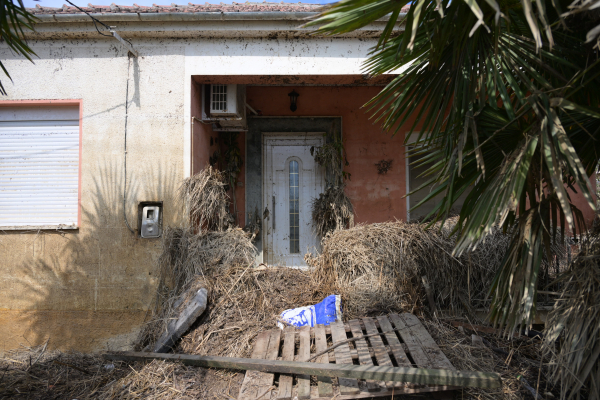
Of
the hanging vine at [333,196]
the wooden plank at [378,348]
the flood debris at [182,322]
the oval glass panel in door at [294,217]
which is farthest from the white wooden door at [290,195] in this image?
the wooden plank at [378,348]

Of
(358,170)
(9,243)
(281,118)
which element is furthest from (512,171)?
(9,243)

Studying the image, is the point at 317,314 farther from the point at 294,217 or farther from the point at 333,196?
the point at 294,217

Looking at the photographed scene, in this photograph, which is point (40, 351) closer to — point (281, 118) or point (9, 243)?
point (9, 243)

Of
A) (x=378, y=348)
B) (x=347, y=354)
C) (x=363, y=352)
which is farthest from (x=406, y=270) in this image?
(x=347, y=354)

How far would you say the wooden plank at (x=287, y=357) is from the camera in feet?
10.5

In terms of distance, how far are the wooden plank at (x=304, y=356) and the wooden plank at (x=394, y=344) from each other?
0.78 m

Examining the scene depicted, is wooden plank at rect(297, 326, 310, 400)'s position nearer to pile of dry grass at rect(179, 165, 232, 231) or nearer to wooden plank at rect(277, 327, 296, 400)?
wooden plank at rect(277, 327, 296, 400)

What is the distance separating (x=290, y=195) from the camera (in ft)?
23.7

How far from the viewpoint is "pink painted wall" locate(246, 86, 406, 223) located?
23.1 feet

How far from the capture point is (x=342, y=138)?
23.4 feet

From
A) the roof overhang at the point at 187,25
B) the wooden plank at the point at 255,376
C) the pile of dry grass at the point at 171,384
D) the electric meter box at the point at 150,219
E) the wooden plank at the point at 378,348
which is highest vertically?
the roof overhang at the point at 187,25

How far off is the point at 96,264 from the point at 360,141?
4741 mm

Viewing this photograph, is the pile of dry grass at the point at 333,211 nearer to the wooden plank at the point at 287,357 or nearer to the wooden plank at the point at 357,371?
the wooden plank at the point at 287,357

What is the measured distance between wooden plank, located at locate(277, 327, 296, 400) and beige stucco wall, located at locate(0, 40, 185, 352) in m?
2.30
